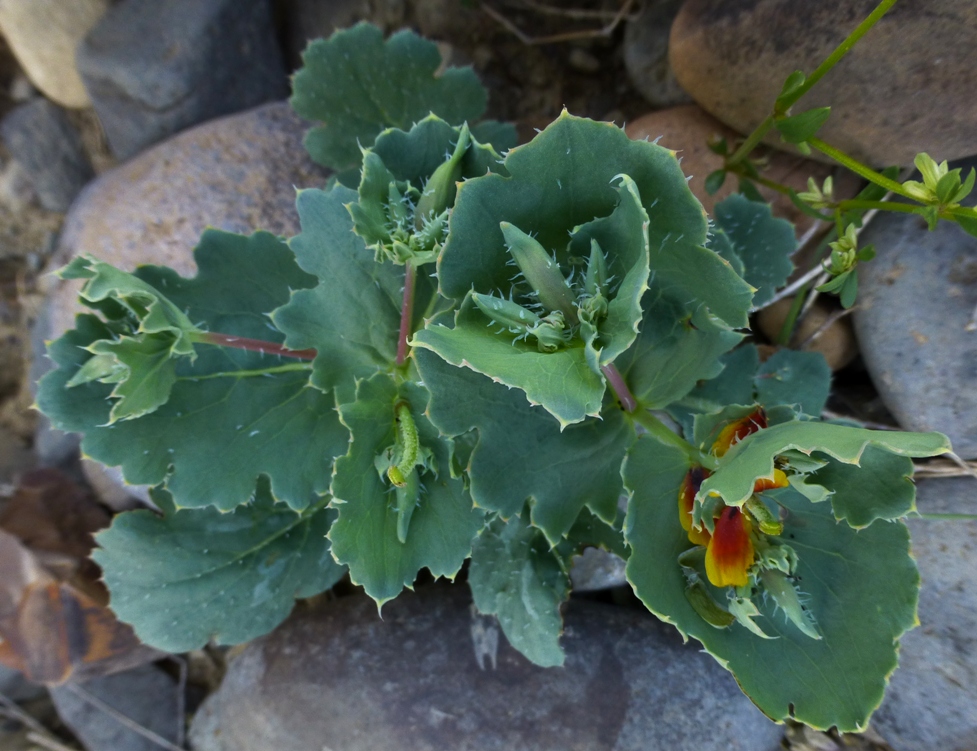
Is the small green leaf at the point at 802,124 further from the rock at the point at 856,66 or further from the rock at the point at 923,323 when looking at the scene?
the rock at the point at 923,323

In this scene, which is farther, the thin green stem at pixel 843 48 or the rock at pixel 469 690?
the rock at pixel 469 690

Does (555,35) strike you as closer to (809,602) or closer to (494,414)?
(494,414)

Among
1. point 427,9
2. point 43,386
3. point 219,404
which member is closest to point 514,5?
point 427,9

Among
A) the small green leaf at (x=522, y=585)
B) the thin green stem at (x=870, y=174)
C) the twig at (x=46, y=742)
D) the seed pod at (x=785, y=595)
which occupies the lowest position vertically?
the twig at (x=46, y=742)

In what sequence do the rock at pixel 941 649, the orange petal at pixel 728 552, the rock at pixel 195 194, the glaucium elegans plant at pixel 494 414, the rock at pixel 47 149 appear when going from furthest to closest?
1. the rock at pixel 47 149
2. the rock at pixel 195 194
3. the rock at pixel 941 649
4. the orange petal at pixel 728 552
5. the glaucium elegans plant at pixel 494 414

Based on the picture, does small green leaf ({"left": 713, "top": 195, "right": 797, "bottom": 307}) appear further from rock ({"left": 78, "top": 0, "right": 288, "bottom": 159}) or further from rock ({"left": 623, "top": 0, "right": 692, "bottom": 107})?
rock ({"left": 78, "top": 0, "right": 288, "bottom": 159})

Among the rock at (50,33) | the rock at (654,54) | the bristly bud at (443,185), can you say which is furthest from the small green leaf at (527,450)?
the rock at (50,33)

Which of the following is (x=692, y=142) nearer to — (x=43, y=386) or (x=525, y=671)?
(x=525, y=671)

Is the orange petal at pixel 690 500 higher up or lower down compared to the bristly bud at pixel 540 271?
lower down
